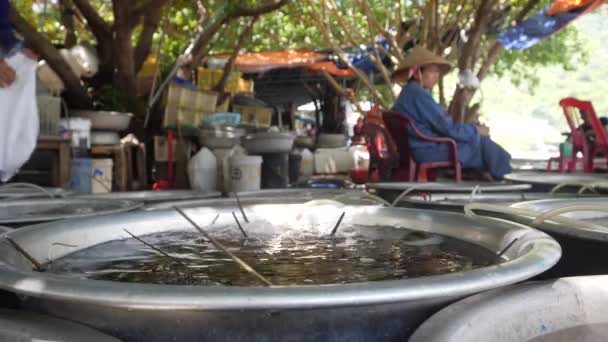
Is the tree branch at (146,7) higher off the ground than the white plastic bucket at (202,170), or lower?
higher

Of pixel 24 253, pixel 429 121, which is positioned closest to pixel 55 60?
→ pixel 429 121

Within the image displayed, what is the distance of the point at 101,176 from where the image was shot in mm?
6133

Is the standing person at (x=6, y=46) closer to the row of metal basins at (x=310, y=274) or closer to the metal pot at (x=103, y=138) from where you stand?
the metal pot at (x=103, y=138)

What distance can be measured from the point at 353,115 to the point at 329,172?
377 inches

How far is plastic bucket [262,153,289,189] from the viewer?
23.9 ft

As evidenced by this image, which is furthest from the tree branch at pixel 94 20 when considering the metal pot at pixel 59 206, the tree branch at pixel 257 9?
the metal pot at pixel 59 206

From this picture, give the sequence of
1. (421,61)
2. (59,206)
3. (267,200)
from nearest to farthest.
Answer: (267,200) < (59,206) < (421,61)

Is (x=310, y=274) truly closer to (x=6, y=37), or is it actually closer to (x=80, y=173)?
(x=6, y=37)

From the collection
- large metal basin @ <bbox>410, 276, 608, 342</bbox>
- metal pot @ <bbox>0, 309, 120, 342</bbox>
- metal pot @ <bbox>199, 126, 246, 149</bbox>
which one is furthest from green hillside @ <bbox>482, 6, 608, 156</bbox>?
metal pot @ <bbox>0, 309, 120, 342</bbox>

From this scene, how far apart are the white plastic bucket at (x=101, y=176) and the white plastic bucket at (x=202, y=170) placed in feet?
3.15

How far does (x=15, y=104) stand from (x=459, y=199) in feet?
12.2

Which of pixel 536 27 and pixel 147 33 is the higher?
pixel 536 27

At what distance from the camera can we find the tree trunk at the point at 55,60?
575 centimetres

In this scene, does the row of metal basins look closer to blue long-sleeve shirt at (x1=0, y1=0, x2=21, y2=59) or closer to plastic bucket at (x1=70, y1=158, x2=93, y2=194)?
blue long-sleeve shirt at (x1=0, y1=0, x2=21, y2=59)
